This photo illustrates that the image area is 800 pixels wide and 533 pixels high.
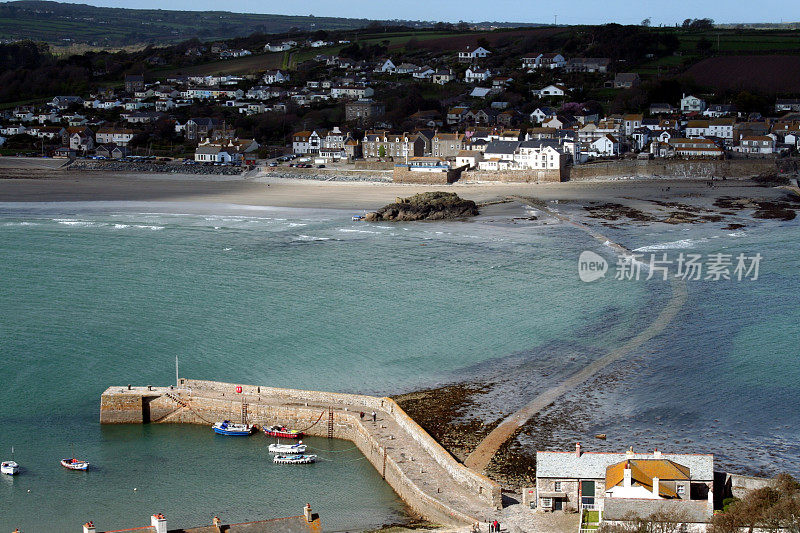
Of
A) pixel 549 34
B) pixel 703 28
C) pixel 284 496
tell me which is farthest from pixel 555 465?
pixel 703 28

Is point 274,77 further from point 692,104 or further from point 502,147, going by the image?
point 502,147

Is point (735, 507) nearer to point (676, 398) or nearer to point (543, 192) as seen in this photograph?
point (676, 398)

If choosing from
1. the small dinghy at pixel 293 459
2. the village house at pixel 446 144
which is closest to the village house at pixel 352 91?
the village house at pixel 446 144

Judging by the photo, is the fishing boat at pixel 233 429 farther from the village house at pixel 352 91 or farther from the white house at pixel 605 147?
the village house at pixel 352 91

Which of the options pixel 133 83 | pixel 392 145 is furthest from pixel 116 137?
pixel 392 145

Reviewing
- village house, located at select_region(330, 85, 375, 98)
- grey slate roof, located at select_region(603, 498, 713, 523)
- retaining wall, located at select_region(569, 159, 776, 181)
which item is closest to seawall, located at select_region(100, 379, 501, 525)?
grey slate roof, located at select_region(603, 498, 713, 523)
